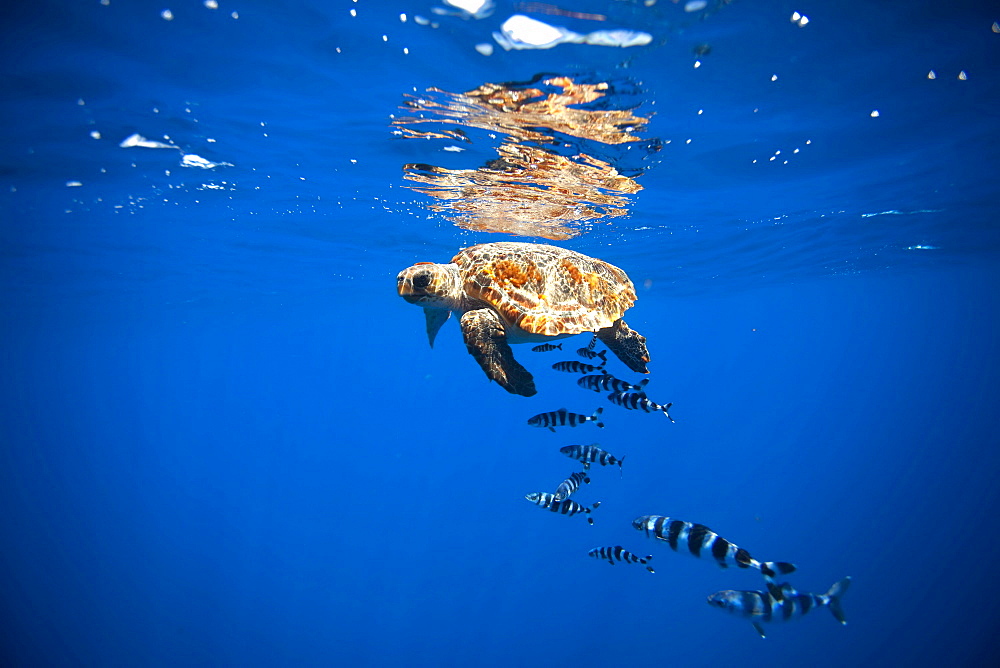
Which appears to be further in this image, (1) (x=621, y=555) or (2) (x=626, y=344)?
(2) (x=626, y=344)

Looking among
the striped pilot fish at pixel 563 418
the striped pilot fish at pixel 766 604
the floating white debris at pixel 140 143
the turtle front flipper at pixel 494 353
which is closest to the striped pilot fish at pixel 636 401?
the striped pilot fish at pixel 563 418

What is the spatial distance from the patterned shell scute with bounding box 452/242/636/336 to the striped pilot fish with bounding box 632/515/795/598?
2750mm

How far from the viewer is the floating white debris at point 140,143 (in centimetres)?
805

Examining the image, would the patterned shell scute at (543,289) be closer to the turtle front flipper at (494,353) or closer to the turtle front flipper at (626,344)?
the turtle front flipper at (626,344)

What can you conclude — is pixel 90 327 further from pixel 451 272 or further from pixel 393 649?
pixel 451 272

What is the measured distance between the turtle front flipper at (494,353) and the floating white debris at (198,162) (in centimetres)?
800

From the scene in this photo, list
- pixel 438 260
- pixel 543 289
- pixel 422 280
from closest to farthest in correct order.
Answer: pixel 422 280, pixel 543 289, pixel 438 260

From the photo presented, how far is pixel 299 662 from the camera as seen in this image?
2186cm

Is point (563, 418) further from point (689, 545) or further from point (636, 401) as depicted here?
point (689, 545)

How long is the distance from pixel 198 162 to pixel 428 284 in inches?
301

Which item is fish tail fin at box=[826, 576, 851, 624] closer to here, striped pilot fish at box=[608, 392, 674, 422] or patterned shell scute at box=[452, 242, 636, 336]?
striped pilot fish at box=[608, 392, 674, 422]

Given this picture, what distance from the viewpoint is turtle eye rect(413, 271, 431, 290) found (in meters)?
5.49

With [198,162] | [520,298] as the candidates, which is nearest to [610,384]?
[520,298]

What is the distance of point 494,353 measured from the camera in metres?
4.94
